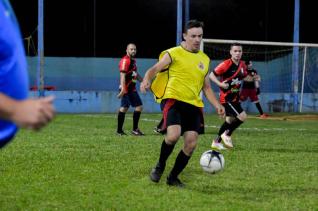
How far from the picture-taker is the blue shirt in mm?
3055

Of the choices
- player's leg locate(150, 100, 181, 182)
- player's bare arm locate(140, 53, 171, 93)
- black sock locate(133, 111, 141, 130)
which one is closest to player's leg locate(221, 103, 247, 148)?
black sock locate(133, 111, 141, 130)

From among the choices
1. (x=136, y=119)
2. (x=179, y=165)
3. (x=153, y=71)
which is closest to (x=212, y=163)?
(x=179, y=165)

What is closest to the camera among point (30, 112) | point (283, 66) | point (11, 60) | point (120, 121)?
point (30, 112)

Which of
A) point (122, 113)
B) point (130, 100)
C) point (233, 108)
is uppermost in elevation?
point (233, 108)

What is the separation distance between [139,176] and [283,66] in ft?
68.4

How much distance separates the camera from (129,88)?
15.0 m

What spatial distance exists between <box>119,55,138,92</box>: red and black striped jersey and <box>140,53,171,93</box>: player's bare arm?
6.82 metres

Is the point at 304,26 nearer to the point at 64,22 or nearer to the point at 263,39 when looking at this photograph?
the point at 263,39

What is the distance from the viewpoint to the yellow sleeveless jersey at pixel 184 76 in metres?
7.85

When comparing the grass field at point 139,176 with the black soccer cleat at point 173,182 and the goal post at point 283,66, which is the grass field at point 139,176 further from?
the goal post at point 283,66

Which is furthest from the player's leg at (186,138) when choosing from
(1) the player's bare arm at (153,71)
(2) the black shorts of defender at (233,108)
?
(2) the black shorts of defender at (233,108)

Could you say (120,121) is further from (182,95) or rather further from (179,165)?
(179,165)

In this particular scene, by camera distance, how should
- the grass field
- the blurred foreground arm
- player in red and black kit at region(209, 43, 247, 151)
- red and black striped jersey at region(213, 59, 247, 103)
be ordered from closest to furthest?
the blurred foreground arm
the grass field
player in red and black kit at region(209, 43, 247, 151)
red and black striped jersey at region(213, 59, 247, 103)

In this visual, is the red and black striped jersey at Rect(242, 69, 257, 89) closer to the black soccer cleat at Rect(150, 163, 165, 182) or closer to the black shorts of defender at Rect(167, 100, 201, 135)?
the black shorts of defender at Rect(167, 100, 201, 135)
